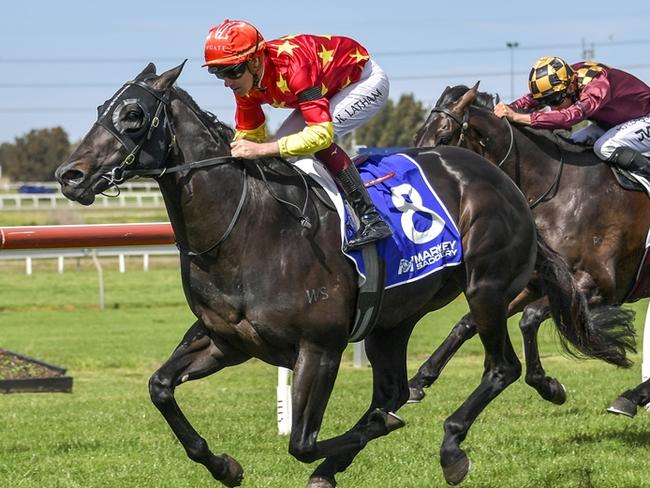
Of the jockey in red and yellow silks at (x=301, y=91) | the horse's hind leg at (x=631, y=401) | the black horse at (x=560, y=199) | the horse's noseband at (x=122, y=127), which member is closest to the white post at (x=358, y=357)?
the black horse at (x=560, y=199)

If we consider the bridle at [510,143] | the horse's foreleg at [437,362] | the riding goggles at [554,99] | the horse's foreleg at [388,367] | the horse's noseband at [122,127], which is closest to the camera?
the horse's noseband at [122,127]

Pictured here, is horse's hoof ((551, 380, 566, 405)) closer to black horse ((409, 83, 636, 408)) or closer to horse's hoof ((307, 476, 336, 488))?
black horse ((409, 83, 636, 408))

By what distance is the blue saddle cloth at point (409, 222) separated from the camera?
518 cm

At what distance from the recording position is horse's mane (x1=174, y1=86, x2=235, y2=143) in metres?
4.81

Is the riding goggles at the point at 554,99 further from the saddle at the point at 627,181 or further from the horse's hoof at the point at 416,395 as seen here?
the horse's hoof at the point at 416,395

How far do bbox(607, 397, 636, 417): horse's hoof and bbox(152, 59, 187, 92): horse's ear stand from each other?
3272 millimetres

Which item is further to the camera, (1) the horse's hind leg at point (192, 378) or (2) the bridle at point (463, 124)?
(2) the bridle at point (463, 124)

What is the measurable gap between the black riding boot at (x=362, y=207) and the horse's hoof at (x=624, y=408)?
7.22 feet

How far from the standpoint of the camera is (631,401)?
653 cm

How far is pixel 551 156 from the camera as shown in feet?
23.3

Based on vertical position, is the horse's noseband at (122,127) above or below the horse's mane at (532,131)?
above

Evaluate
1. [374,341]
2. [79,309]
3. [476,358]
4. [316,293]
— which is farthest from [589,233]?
[79,309]

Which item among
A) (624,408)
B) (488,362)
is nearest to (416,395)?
(488,362)

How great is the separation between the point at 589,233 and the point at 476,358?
5.51m
